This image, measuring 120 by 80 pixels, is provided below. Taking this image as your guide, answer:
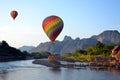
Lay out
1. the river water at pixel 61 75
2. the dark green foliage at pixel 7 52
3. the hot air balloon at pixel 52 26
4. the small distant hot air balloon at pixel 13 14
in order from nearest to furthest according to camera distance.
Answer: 1. the river water at pixel 61 75
2. the hot air balloon at pixel 52 26
3. the small distant hot air balloon at pixel 13 14
4. the dark green foliage at pixel 7 52

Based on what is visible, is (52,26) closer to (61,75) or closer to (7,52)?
(61,75)

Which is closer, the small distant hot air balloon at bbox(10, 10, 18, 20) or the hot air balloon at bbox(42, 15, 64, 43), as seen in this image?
the hot air balloon at bbox(42, 15, 64, 43)

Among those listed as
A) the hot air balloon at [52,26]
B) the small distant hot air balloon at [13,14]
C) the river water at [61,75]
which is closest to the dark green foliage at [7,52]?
the small distant hot air balloon at [13,14]

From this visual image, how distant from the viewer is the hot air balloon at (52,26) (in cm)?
8175

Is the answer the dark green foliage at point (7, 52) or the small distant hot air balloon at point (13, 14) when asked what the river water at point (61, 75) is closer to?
the small distant hot air balloon at point (13, 14)

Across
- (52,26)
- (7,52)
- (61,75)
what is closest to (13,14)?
(52,26)

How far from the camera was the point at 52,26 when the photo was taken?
81.6 m

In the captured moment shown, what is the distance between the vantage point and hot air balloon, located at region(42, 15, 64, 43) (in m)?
81.8

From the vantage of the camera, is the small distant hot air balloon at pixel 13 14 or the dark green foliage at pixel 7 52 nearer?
the small distant hot air balloon at pixel 13 14

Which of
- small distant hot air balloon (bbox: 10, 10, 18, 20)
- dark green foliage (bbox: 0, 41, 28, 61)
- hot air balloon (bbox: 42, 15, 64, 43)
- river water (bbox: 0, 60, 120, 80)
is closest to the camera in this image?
river water (bbox: 0, 60, 120, 80)

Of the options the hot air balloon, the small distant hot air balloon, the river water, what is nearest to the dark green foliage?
the small distant hot air balloon

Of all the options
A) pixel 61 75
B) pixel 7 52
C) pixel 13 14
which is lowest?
pixel 61 75

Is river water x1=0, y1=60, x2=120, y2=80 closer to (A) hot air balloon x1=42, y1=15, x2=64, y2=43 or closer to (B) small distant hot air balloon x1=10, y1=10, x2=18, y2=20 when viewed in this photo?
(A) hot air balloon x1=42, y1=15, x2=64, y2=43

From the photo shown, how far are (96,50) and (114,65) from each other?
5356 cm
